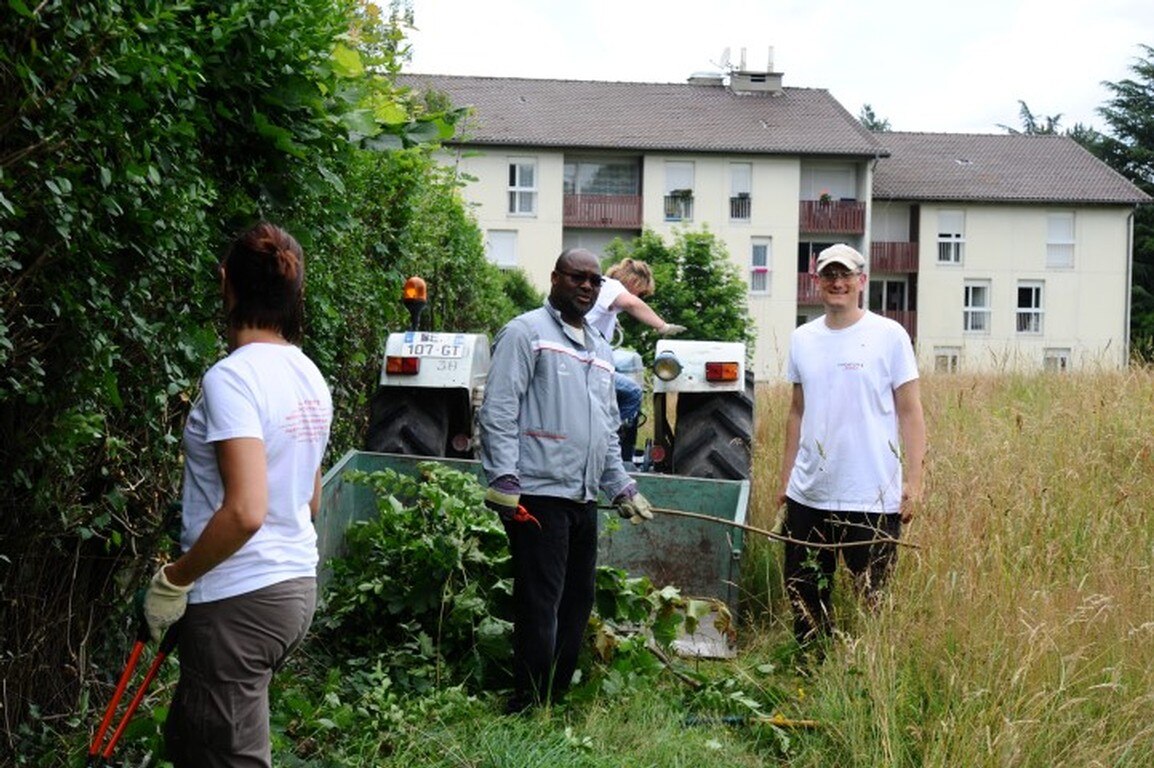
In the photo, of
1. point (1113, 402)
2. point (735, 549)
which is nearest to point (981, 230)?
point (1113, 402)

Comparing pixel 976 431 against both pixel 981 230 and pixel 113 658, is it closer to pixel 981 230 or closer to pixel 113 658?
pixel 113 658

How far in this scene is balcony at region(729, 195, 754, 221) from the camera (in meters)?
50.5

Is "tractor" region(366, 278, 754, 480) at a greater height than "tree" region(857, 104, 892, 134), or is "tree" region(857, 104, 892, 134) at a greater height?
"tree" region(857, 104, 892, 134)

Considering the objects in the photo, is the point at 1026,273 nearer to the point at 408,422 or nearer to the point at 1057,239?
the point at 1057,239

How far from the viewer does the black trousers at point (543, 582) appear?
18.1 feet

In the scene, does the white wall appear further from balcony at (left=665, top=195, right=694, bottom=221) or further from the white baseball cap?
the white baseball cap

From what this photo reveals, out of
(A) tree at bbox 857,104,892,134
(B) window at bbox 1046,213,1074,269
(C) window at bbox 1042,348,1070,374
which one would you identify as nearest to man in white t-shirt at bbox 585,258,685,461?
(C) window at bbox 1042,348,1070,374

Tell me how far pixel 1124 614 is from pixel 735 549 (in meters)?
1.79

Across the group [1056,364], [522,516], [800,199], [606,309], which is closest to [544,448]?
[522,516]

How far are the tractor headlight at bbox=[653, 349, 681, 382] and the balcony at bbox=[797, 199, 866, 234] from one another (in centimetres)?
4314

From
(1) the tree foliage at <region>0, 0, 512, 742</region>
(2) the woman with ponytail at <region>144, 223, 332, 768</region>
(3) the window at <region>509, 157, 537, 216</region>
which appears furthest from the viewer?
(3) the window at <region>509, 157, 537, 216</region>

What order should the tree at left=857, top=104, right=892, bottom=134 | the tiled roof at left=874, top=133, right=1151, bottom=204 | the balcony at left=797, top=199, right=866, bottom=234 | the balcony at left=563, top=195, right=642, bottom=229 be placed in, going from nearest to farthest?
the balcony at left=563, top=195, right=642, bottom=229 → the balcony at left=797, top=199, right=866, bottom=234 → the tiled roof at left=874, top=133, right=1151, bottom=204 → the tree at left=857, top=104, right=892, bottom=134

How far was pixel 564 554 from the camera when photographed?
5.57 meters

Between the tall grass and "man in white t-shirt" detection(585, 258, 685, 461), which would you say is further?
"man in white t-shirt" detection(585, 258, 685, 461)
